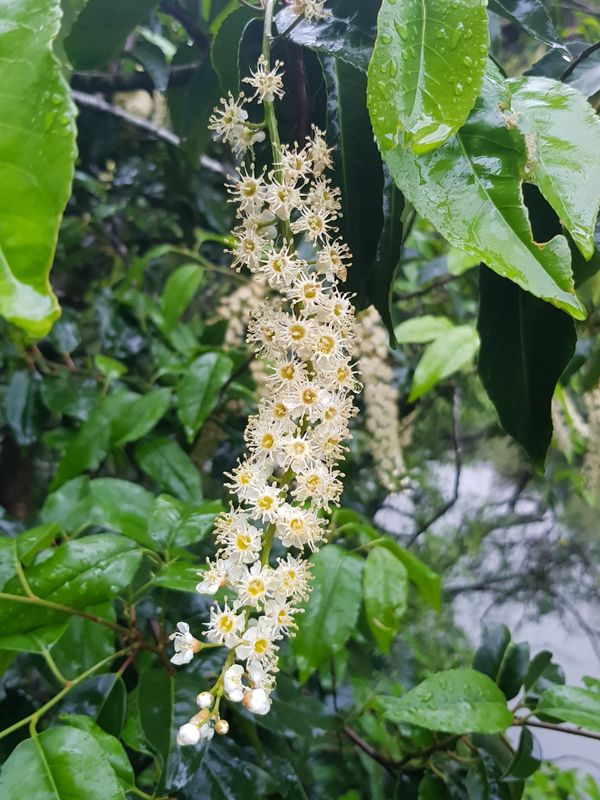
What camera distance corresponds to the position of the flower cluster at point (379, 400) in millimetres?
947

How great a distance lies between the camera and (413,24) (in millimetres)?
264

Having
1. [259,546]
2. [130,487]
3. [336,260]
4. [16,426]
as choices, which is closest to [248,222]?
[336,260]

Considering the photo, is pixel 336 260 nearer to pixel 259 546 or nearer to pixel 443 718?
pixel 259 546

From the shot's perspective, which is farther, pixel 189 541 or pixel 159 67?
pixel 159 67

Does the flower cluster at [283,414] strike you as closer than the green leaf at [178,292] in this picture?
Yes

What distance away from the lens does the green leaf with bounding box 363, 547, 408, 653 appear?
600 mm

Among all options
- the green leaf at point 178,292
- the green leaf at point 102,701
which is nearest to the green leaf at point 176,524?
the green leaf at point 102,701

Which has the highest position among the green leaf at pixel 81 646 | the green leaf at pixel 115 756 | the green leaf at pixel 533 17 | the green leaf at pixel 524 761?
the green leaf at pixel 533 17

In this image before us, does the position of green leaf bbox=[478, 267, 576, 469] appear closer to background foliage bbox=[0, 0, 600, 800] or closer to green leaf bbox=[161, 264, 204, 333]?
background foliage bbox=[0, 0, 600, 800]

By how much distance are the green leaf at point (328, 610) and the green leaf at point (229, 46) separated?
387mm

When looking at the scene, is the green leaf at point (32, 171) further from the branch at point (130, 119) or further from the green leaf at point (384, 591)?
the branch at point (130, 119)

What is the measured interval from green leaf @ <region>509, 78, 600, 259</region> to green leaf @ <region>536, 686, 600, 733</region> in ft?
1.29

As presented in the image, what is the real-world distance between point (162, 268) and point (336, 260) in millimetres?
1021

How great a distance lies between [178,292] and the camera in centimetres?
88
